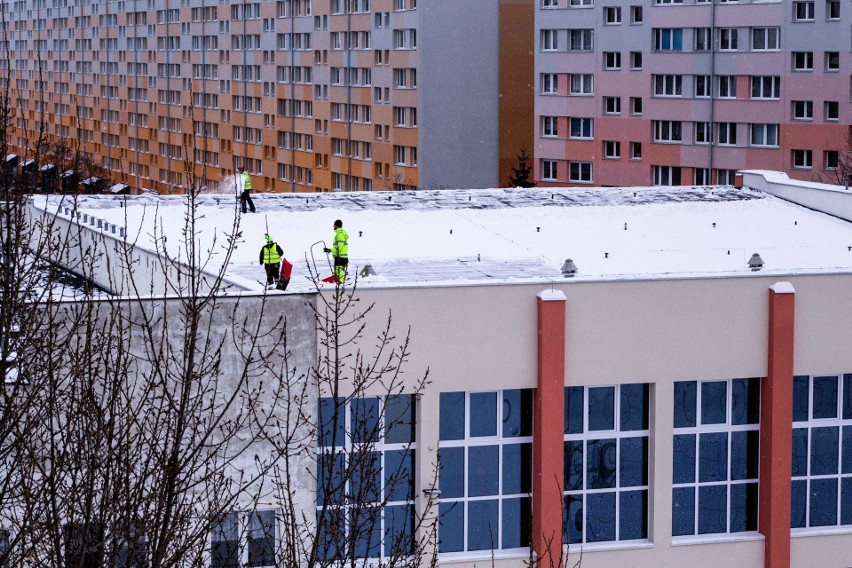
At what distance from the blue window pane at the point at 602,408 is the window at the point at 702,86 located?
202 ft

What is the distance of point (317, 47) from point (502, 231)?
7208 centimetres

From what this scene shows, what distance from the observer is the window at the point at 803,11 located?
7956 cm

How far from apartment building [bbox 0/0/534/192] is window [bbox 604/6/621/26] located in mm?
6987

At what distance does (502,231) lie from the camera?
1406 inches

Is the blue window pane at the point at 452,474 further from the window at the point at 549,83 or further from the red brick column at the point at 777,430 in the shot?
the window at the point at 549,83

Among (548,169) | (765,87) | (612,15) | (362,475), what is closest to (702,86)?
(765,87)

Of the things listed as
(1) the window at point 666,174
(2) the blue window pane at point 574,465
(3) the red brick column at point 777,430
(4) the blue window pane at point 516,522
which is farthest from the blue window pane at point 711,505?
(1) the window at point 666,174

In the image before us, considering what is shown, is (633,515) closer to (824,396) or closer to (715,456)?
(715,456)

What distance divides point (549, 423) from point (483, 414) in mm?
1057

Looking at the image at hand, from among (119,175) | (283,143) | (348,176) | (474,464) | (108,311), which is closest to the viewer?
(108,311)

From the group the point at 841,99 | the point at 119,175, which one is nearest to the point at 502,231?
the point at 841,99

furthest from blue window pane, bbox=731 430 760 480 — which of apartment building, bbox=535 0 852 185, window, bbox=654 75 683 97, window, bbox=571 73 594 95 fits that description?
window, bbox=571 73 594 95

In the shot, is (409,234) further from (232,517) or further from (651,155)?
(651,155)

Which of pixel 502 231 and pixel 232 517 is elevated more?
pixel 502 231
